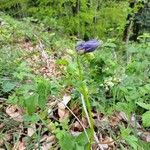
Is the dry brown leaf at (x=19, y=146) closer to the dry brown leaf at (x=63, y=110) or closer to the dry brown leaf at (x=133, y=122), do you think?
the dry brown leaf at (x=63, y=110)

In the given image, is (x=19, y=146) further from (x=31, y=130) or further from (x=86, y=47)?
(x=86, y=47)

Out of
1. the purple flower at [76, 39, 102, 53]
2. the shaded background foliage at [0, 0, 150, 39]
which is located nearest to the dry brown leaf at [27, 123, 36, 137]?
the purple flower at [76, 39, 102, 53]

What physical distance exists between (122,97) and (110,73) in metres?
0.19

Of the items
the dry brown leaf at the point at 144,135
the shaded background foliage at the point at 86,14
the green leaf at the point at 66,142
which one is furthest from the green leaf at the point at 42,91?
the shaded background foliage at the point at 86,14

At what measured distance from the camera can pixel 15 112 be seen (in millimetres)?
2783

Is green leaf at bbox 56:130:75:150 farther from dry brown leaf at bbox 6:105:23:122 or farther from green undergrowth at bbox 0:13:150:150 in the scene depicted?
dry brown leaf at bbox 6:105:23:122

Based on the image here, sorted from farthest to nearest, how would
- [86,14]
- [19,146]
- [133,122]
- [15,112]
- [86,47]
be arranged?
[86,14] → [15,112] → [133,122] → [19,146] → [86,47]

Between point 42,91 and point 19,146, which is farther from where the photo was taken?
point 19,146

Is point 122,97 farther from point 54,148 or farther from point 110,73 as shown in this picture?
point 54,148

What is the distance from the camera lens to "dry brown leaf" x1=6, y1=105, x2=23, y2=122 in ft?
8.75

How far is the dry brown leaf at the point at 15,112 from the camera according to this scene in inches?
105

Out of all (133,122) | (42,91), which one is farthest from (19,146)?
(133,122)

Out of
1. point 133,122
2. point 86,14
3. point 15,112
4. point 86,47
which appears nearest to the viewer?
point 86,47

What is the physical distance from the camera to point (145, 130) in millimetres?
2617
